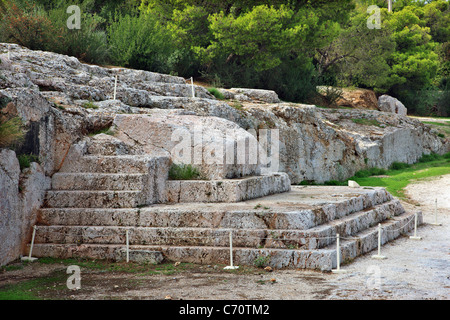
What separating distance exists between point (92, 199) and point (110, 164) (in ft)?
2.63

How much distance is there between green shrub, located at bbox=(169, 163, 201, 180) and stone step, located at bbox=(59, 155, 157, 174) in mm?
655

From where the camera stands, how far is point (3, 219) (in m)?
7.94

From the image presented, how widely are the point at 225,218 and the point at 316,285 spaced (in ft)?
6.63

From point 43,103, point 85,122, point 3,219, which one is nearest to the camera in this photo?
point 3,219

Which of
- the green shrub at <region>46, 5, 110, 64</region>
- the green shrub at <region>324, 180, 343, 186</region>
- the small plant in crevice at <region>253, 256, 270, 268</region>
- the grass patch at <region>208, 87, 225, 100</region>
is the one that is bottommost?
the small plant in crevice at <region>253, 256, 270, 268</region>

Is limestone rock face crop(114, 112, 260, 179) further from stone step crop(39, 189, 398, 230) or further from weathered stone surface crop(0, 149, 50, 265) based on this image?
weathered stone surface crop(0, 149, 50, 265)

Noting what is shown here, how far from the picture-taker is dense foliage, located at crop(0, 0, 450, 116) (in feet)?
53.2

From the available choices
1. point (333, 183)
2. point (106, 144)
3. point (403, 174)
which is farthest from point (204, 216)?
point (403, 174)

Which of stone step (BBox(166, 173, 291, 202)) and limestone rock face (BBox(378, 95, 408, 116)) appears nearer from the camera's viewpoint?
stone step (BBox(166, 173, 291, 202))

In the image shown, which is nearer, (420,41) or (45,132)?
(45,132)

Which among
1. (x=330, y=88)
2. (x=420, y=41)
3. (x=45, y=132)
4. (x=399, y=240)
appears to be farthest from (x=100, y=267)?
(x=420, y=41)

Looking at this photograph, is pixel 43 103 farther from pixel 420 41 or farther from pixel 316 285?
pixel 420 41

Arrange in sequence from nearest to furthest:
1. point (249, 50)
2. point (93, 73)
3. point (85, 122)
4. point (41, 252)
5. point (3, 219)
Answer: point (3, 219), point (41, 252), point (85, 122), point (93, 73), point (249, 50)

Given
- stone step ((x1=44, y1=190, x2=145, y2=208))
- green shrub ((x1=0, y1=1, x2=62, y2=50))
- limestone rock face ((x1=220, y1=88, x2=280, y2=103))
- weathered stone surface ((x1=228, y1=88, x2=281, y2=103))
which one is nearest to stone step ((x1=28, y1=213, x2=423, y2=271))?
stone step ((x1=44, y1=190, x2=145, y2=208))
